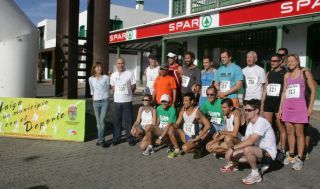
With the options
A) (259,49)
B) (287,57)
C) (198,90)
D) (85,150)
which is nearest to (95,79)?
(85,150)

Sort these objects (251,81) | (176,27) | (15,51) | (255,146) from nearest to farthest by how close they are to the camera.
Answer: (255,146)
(251,81)
(15,51)
(176,27)

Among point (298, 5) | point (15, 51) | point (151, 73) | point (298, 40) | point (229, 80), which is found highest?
point (298, 5)

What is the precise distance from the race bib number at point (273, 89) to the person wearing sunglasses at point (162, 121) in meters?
1.59

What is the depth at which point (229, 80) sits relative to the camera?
5.91 m

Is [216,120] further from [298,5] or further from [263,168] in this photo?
[298,5]

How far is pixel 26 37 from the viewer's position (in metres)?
7.70

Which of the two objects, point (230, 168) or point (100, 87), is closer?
point (230, 168)

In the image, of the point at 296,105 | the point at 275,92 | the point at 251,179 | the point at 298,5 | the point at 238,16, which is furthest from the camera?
the point at 238,16

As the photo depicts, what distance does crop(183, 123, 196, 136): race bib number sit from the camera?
19.2ft

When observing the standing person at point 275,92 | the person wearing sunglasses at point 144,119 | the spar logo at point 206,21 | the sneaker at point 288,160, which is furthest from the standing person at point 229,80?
the spar logo at point 206,21

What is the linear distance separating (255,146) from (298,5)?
6.71m

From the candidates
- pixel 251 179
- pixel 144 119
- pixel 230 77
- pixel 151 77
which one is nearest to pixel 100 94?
pixel 144 119

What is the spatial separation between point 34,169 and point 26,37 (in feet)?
12.1

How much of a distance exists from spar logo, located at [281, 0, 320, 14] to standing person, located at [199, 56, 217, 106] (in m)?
4.76
